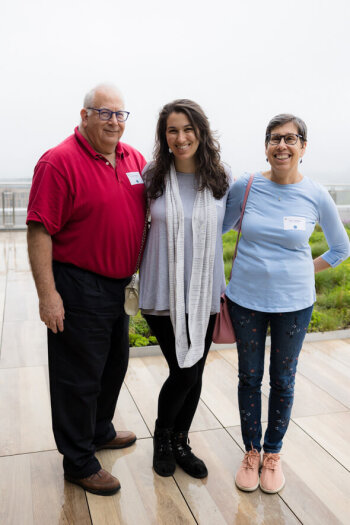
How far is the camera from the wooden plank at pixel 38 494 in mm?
2107

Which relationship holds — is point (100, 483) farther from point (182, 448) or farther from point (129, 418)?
point (129, 418)

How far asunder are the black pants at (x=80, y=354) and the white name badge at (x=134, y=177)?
446 millimetres

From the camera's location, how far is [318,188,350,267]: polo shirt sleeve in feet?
7.31

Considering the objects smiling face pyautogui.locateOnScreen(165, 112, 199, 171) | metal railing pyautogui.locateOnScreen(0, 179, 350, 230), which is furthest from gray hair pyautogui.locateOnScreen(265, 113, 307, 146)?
metal railing pyautogui.locateOnScreen(0, 179, 350, 230)

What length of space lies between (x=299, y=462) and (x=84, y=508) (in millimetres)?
1107

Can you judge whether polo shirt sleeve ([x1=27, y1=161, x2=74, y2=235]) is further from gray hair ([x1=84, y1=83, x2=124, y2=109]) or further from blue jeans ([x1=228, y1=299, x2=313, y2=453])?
blue jeans ([x1=228, y1=299, x2=313, y2=453])

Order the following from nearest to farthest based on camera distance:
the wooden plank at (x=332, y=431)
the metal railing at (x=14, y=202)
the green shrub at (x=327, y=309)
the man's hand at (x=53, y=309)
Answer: the man's hand at (x=53, y=309)
the wooden plank at (x=332, y=431)
the green shrub at (x=327, y=309)
the metal railing at (x=14, y=202)

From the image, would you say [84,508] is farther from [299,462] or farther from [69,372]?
[299,462]

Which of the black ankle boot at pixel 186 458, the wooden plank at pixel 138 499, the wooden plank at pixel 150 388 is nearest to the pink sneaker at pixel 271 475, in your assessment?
the black ankle boot at pixel 186 458

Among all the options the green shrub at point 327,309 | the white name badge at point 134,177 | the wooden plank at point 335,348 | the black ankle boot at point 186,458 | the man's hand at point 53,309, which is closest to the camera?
the man's hand at point 53,309

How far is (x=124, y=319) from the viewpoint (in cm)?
241

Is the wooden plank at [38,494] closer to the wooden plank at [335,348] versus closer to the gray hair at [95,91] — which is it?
the gray hair at [95,91]

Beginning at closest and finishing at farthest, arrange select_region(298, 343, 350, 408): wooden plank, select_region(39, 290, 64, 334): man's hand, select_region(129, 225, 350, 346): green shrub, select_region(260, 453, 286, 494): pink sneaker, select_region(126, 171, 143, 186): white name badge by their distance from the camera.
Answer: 1. select_region(39, 290, 64, 334): man's hand
2. select_region(126, 171, 143, 186): white name badge
3. select_region(260, 453, 286, 494): pink sneaker
4. select_region(298, 343, 350, 408): wooden plank
5. select_region(129, 225, 350, 346): green shrub

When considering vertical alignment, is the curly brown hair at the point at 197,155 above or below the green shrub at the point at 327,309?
above
